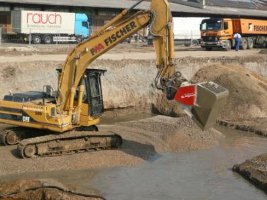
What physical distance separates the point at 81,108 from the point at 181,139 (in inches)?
186

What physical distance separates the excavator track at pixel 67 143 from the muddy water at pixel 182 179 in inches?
64.7

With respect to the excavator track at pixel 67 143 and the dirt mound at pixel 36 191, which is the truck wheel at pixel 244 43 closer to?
the excavator track at pixel 67 143

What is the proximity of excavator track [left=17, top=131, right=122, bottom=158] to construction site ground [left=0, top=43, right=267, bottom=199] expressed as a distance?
1.10ft

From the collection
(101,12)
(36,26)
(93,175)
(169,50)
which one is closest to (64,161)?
(93,175)

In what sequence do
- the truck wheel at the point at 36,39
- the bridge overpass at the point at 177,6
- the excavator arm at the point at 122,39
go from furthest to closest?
the bridge overpass at the point at 177,6 < the truck wheel at the point at 36,39 < the excavator arm at the point at 122,39

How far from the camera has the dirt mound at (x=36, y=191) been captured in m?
13.3

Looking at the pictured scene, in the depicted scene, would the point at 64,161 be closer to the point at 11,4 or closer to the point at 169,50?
the point at 169,50

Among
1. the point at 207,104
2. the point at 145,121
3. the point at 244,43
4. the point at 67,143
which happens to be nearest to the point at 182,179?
the point at 207,104

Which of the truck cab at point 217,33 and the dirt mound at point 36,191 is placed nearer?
the dirt mound at point 36,191

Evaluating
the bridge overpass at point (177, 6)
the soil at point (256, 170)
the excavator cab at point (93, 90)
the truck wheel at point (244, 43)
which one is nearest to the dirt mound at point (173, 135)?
the excavator cab at point (93, 90)

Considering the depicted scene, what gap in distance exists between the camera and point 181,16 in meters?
65.8

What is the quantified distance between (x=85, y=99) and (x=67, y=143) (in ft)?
5.42

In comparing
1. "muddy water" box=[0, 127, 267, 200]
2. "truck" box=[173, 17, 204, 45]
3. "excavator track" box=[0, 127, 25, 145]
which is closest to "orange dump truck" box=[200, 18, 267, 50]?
"truck" box=[173, 17, 204, 45]

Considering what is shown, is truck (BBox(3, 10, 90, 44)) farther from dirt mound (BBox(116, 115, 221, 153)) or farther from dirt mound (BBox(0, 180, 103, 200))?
dirt mound (BBox(0, 180, 103, 200))
